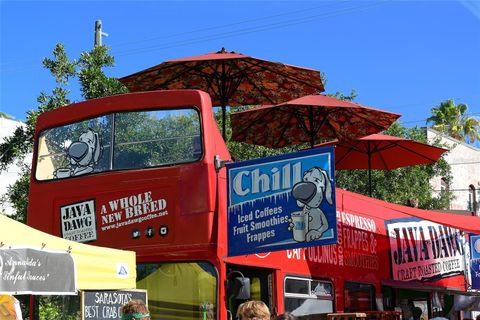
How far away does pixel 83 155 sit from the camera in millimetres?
8547

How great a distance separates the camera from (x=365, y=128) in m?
13.2

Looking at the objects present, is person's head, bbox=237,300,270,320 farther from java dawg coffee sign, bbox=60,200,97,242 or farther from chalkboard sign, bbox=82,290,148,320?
java dawg coffee sign, bbox=60,200,97,242

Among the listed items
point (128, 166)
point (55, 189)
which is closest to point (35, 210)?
point (55, 189)

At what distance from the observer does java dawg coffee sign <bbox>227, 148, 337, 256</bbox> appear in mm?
7566

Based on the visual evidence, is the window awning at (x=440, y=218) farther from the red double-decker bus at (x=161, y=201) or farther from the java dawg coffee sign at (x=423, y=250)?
the red double-decker bus at (x=161, y=201)

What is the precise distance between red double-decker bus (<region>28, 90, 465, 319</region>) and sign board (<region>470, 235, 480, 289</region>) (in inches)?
213

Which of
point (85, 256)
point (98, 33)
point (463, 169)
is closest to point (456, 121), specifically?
point (463, 169)

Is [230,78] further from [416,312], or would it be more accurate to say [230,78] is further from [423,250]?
[416,312]

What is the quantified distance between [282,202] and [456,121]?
50562 millimetres

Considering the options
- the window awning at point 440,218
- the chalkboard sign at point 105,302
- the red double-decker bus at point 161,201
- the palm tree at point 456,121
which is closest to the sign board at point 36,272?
the chalkboard sign at point 105,302

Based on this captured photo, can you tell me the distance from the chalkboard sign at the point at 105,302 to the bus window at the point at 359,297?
130 inches

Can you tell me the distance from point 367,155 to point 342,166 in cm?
59

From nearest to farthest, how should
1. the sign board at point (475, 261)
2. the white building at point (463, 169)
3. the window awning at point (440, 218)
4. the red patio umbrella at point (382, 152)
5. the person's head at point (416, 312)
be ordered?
the window awning at point (440, 218), the person's head at point (416, 312), the sign board at point (475, 261), the red patio umbrella at point (382, 152), the white building at point (463, 169)

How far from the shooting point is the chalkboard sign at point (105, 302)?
25.6 ft
